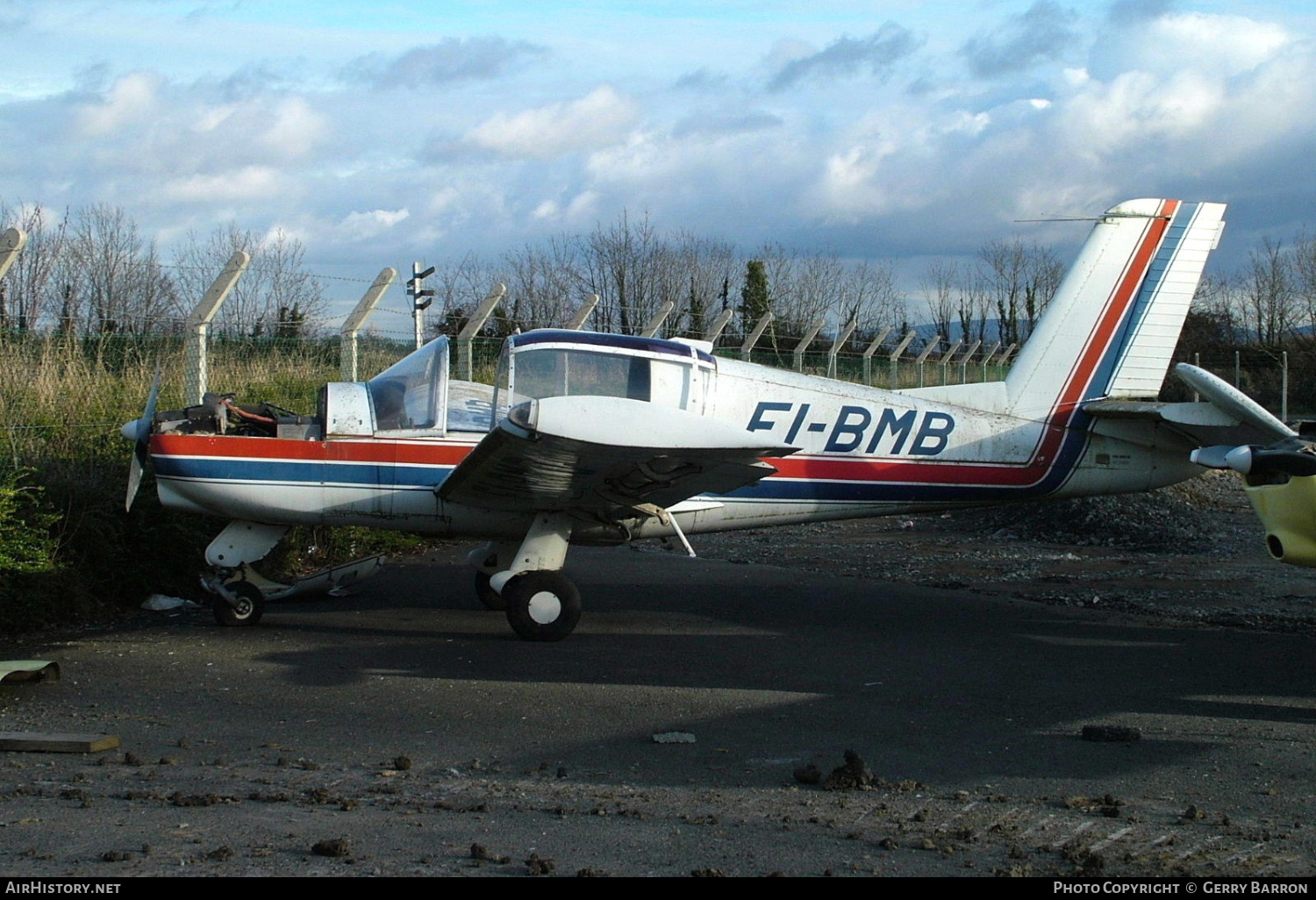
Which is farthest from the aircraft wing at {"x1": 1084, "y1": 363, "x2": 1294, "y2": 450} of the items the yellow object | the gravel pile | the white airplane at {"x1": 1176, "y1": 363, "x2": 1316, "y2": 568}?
the gravel pile

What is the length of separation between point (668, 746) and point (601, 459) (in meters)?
2.28

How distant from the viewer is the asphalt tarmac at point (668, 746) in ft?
12.9

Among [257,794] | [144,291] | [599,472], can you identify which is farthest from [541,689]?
[144,291]

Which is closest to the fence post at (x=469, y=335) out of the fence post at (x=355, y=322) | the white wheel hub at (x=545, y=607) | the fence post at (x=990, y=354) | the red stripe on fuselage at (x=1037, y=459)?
the fence post at (x=355, y=322)

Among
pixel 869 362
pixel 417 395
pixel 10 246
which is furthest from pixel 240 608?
pixel 869 362

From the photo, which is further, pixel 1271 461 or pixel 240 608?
pixel 240 608

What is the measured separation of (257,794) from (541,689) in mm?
2408

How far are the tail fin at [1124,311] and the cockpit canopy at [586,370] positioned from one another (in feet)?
10.4

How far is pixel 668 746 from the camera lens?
560 cm

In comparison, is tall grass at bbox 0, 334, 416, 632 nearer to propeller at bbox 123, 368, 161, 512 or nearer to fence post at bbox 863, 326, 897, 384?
propeller at bbox 123, 368, 161, 512

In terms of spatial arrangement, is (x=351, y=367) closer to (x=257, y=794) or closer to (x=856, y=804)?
(x=257, y=794)

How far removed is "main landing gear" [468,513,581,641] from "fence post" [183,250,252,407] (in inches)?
143

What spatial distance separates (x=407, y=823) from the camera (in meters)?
4.21

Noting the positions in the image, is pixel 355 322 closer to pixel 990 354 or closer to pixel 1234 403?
pixel 1234 403
